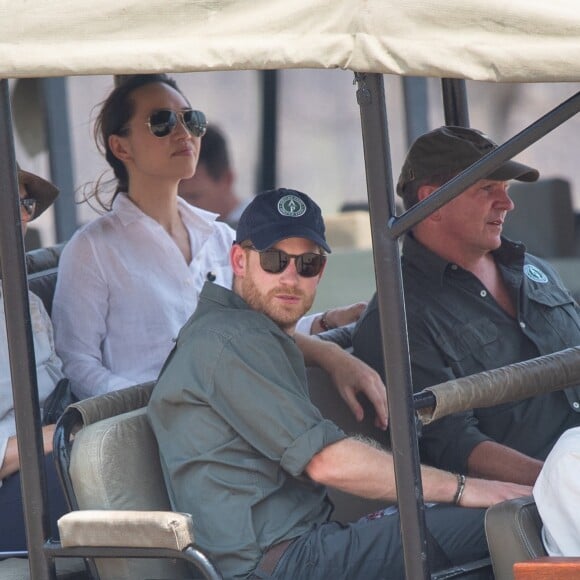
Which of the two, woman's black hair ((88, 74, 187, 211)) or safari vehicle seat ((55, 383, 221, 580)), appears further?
woman's black hair ((88, 74, 187, 211))

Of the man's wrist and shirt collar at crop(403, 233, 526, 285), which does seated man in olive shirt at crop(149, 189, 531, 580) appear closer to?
shirt collar at crop(403, 233, 526, 285)

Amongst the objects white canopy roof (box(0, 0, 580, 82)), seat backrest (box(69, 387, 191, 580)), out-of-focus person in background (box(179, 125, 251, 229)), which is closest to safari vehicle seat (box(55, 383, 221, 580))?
seat backrest (box(69, 387, 191, 580))

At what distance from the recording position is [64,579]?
10.2ft

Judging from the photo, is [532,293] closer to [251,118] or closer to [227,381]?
[227,381]

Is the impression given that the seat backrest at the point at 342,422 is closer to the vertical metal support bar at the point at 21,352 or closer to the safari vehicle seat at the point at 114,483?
the safari vehicle seat at the point at 114,483

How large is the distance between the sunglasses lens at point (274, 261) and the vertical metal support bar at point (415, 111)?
496 centimetres

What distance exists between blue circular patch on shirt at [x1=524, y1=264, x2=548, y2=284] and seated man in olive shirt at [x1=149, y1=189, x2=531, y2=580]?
3.49 ft

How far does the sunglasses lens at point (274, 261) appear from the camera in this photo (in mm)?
3117

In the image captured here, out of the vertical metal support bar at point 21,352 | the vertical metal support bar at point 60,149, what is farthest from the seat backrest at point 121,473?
the vertical metal support bar at point 60,149

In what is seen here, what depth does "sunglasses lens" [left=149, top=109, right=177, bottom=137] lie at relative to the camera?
4039 millimetres

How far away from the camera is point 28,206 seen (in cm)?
366

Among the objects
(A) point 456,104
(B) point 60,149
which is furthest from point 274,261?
(B) point 60,149

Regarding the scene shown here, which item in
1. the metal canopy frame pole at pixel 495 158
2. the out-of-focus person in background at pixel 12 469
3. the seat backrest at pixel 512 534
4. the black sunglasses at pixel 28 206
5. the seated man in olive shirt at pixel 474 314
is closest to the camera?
the metal canopy frame pole at pixel 495 158

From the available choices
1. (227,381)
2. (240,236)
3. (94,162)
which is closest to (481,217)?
(240,236)
